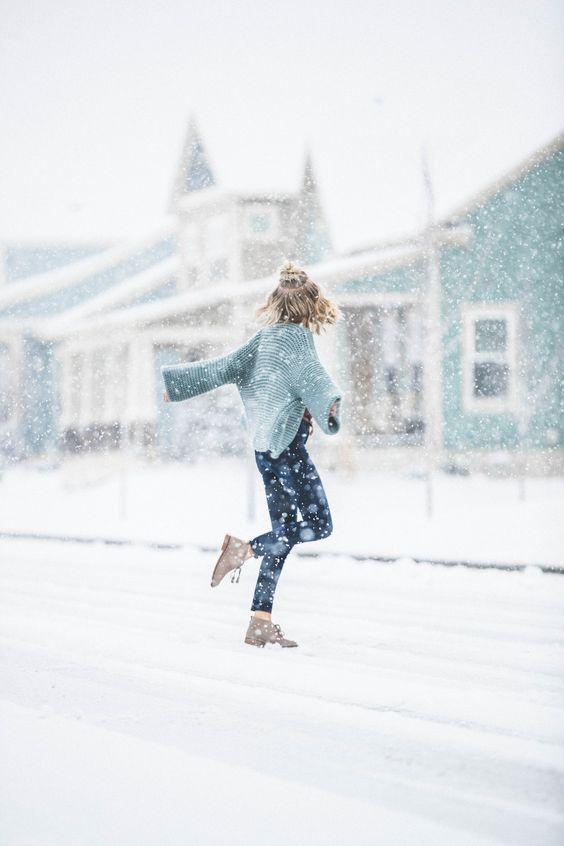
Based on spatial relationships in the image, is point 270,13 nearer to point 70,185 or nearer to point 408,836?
point 408,836

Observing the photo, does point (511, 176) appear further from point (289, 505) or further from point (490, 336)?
point (289, 505)

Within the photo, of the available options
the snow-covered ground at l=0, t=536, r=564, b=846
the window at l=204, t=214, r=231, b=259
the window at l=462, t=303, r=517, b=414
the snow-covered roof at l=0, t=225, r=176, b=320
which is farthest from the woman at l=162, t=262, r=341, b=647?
the snow-covered roof at l=0, t=225, r=176, b=320

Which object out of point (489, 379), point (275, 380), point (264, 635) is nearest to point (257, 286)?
point (489, 379)

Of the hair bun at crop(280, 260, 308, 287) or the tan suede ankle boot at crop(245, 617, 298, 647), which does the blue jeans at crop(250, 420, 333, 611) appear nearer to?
the tan suede ankle boot at crop(245, 617, 298, 647)

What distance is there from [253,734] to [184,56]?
13.6ft

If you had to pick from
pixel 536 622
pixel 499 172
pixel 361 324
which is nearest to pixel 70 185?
pixel 361 324

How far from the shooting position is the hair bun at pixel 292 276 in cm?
337

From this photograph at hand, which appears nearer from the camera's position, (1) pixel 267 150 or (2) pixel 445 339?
(2) pixel 445 339

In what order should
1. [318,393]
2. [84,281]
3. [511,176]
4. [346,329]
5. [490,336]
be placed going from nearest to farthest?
[318,393]
[511,176]
[490,336]
[346,329]
[84,281]

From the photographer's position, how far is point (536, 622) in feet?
12.0

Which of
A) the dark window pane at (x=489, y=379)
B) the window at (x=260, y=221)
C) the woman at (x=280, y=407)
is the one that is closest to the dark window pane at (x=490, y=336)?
the dark window pane at (x=489, y=379)

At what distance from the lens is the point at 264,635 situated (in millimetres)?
3270

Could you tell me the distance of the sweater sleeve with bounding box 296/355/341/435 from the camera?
10.4 feet

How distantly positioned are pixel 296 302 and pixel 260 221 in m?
12.0
